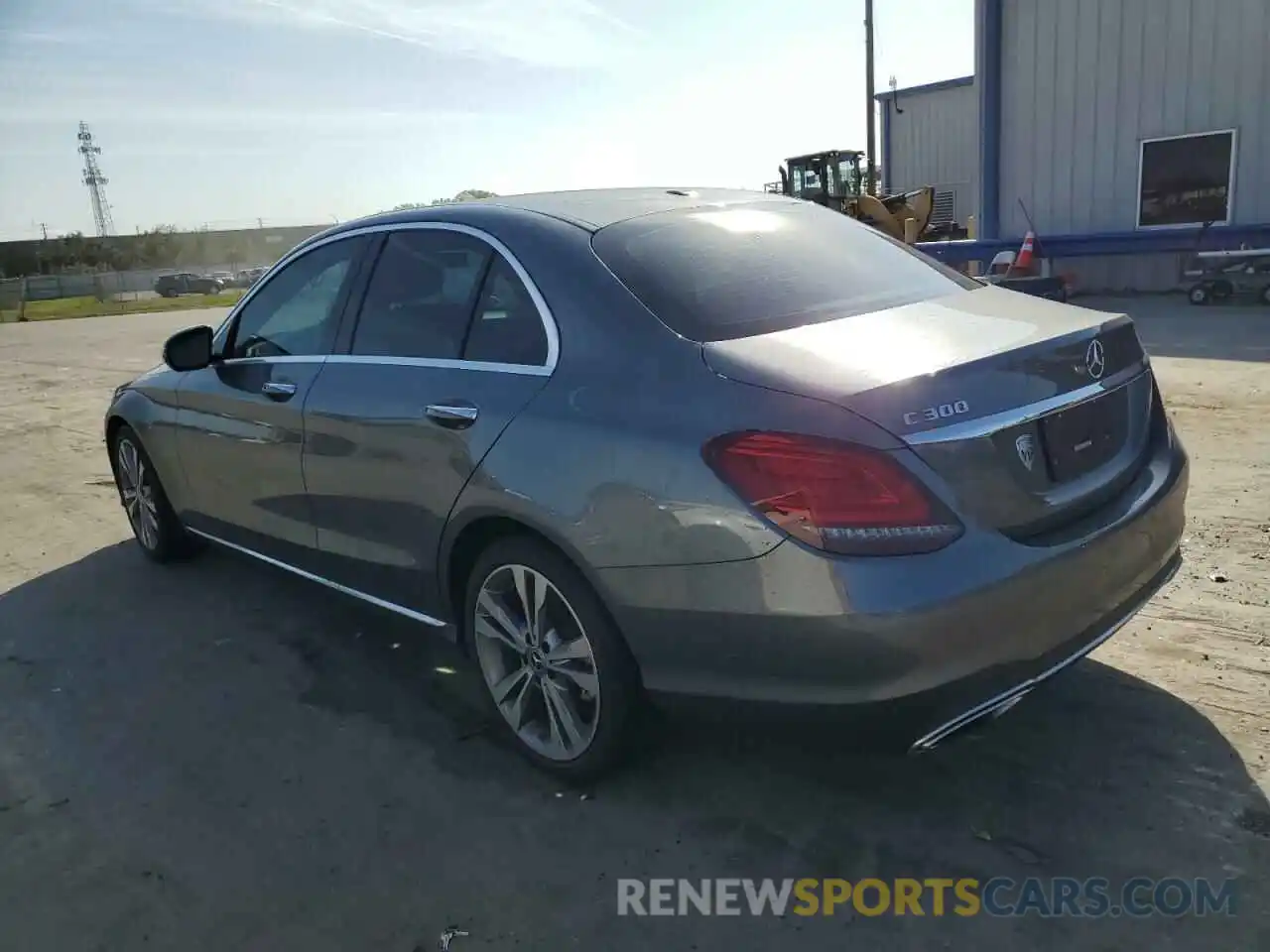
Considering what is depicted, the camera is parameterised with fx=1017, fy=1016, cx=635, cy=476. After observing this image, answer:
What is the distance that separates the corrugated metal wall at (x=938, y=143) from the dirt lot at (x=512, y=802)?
925 inches

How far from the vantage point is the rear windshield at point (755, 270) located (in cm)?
280

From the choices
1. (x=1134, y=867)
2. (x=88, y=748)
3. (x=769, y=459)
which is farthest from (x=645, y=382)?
(x=88, y=748)

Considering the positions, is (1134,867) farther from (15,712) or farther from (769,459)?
(15,712)

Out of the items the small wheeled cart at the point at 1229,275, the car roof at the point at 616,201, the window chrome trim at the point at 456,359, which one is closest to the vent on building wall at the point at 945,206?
the small wheeled cart at the point at 1229,275

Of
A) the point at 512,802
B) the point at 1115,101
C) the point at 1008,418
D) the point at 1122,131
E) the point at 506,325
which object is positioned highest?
the point at 1115,101

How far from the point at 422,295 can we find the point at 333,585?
46.1 inches

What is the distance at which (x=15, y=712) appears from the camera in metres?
3.77

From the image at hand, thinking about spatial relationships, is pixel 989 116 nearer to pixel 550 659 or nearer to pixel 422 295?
pixel 422 295

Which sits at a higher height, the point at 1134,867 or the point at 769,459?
the point at 769,459

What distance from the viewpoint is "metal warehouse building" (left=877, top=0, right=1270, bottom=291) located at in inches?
615

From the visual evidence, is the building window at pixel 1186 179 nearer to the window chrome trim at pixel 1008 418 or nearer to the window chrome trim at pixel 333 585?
the window chrome trim at pixel 1008 418

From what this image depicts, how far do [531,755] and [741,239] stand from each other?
1723 mm

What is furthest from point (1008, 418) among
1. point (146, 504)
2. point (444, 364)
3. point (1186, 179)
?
point (1186, 179)

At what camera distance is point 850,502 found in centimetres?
228
